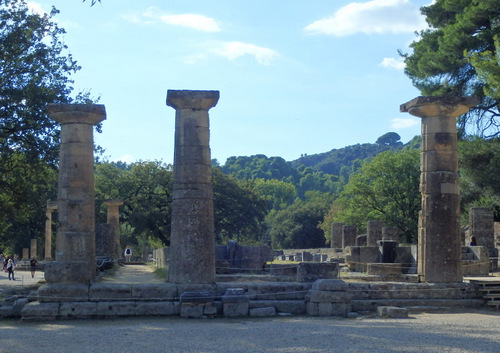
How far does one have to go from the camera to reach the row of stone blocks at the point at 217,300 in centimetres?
1505

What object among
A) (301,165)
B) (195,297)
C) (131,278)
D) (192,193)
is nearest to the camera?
(195,297)

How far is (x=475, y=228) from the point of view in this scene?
29.6m

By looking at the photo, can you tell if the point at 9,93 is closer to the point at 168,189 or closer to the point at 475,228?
the point at 475,228

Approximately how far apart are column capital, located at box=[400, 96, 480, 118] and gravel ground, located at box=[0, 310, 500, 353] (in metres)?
5.26

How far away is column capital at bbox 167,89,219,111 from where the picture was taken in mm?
16141

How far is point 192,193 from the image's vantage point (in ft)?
52.8

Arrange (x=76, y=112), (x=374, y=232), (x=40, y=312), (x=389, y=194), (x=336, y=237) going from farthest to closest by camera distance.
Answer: (x=389, y=194)
(x=336, y=237)
(x=374, y=232)
(x=76, y=112)
(x=40, y=312)

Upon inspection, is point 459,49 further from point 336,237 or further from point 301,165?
point 301,165

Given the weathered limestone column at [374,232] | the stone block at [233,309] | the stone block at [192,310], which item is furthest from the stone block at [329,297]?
the weathered limestone column at [374,232]

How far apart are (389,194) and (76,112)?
3561cm

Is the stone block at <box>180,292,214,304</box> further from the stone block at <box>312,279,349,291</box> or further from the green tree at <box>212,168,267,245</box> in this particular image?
the green tree at <box>212,168,267,245</box>

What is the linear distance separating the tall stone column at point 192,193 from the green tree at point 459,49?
682 inches

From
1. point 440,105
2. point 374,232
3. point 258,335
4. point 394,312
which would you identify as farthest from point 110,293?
point 374,232

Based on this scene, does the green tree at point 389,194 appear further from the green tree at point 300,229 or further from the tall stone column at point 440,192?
the tall stone column at point 440,192
